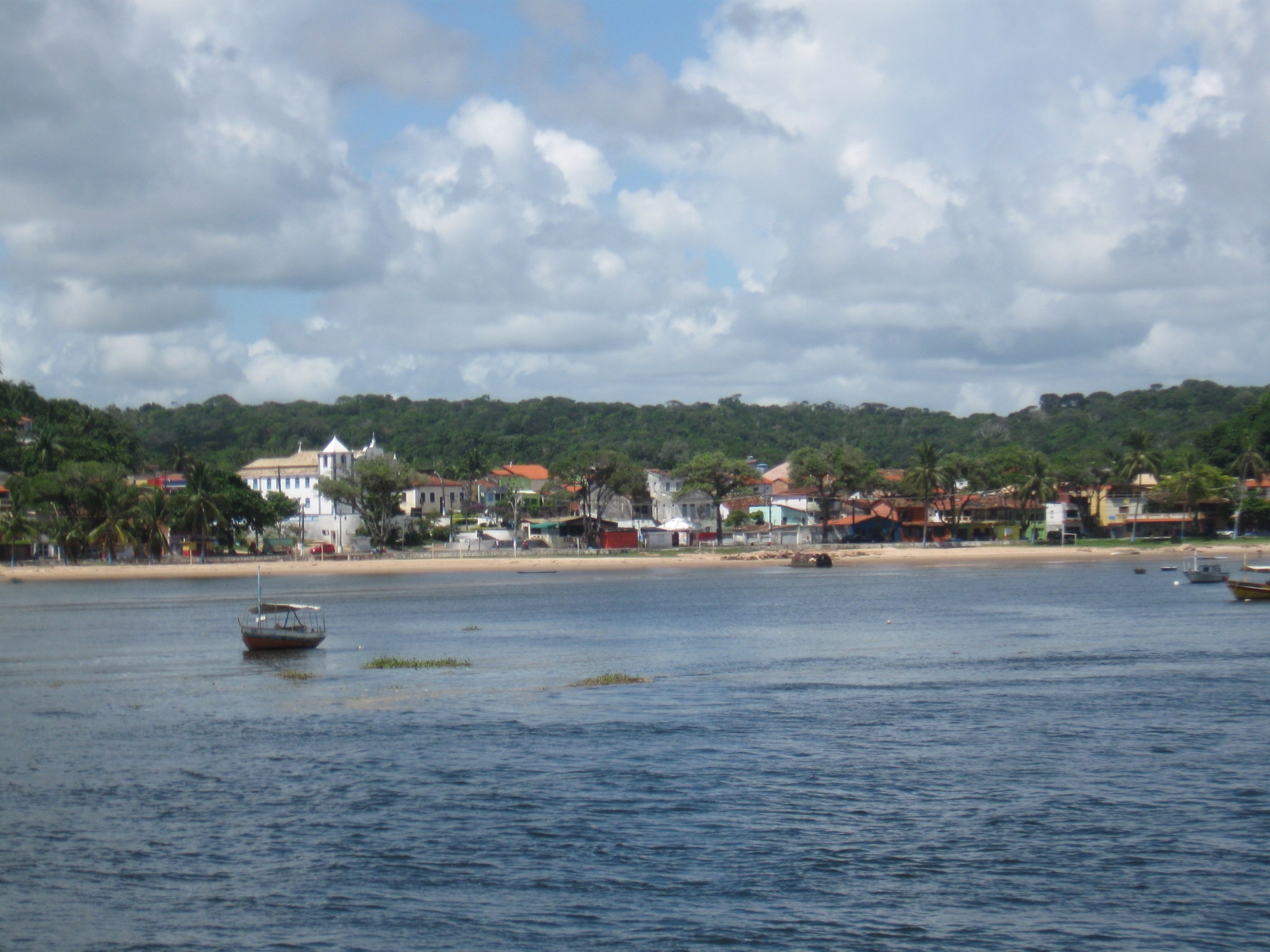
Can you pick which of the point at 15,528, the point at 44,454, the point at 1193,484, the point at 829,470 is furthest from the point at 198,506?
the point at 1193,484

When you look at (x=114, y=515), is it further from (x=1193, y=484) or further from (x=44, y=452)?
(x=1193, y=484)

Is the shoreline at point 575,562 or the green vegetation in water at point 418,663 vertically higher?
the shoreline at point 575,562

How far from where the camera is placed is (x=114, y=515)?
115 metres

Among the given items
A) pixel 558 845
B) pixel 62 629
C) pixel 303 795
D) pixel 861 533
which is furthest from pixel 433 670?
pixel 861 533

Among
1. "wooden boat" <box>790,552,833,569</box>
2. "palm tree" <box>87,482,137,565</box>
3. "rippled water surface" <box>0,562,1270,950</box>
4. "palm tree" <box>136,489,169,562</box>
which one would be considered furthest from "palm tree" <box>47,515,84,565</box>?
"rippled water surface" <box>0,562,1270,950</box>

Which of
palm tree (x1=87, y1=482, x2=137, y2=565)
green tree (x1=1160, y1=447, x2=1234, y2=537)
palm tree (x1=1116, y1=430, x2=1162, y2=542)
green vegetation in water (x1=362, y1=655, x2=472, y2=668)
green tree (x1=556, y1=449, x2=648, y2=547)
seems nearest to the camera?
green vegetation in water (x1=362, y1=655, x2=472, y2=668)

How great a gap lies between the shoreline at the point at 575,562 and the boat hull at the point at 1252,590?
142 feet

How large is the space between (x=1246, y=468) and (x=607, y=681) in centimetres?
11468

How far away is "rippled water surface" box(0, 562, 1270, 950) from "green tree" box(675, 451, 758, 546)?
8843cm

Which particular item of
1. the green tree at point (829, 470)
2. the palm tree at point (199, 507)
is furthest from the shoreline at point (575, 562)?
the green tree at point (829, 470)

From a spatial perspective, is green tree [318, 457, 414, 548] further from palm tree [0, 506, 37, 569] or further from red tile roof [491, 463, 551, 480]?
red tile roof [491, 463, 551, 480]

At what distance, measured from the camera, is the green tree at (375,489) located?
12219 cm

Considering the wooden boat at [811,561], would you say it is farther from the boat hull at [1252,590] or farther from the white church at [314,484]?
the white church at [314,484]

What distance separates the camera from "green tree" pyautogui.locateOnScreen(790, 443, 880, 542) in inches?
5207
